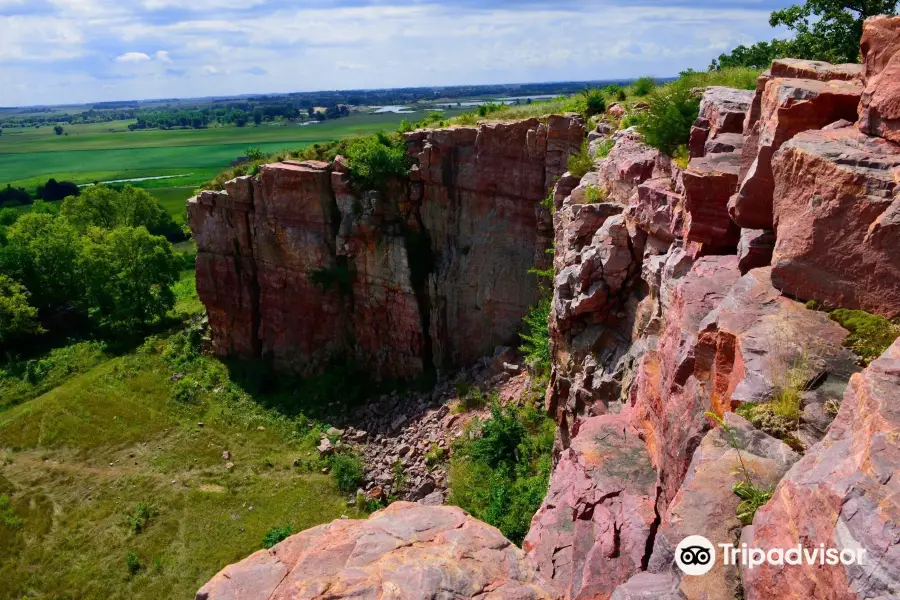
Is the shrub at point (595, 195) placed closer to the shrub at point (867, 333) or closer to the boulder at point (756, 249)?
the boulder at point (756, 249)

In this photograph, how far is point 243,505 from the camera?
76.9 feet

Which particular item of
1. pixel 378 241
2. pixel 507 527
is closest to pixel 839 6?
pixel 378 241

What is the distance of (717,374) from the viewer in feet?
28.9

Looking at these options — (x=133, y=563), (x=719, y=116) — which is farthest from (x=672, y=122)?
(x=133, y=563)

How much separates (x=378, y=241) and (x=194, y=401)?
12.9 meters

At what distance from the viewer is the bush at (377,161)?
2789cm

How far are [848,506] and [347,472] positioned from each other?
69.9ft

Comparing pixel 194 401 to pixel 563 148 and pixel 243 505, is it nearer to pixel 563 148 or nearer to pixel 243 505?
pixel 243 505

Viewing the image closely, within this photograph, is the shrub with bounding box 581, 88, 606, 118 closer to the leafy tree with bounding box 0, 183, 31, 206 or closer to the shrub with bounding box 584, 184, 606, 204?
the shrub with bounding box 584, 184, 606, 204

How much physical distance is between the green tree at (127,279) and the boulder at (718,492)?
3830cm

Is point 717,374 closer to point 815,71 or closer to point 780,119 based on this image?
point 780,119

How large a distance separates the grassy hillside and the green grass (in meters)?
0.05

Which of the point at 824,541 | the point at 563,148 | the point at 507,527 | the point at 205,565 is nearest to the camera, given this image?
the point at 824,541

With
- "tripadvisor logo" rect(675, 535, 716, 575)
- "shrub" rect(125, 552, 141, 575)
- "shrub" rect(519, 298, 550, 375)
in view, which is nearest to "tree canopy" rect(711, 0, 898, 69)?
"shrub" rect(519, 298, 550, 375)
